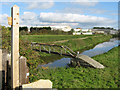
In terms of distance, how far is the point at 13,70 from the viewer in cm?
312

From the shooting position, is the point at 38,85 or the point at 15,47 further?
the point at 15,47

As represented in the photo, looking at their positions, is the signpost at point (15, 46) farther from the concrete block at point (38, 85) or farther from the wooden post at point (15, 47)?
the concrete block at point (38, 85)

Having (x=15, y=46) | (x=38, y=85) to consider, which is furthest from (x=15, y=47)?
(x=38, y=85)

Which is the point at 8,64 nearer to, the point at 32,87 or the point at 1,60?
the point at 1,60

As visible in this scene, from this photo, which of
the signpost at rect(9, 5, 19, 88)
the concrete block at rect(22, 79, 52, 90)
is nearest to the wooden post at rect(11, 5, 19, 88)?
the signpost at rect(9, 5, 19, 88)

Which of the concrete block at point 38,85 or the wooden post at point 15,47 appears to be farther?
the wooden post at point 15,47

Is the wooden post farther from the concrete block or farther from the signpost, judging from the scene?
the concrete block

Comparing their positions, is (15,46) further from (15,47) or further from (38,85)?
(38,85)

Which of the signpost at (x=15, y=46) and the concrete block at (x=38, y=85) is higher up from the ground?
the signpost at (x=15, y=46)

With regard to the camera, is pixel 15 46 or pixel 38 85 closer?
pixel 38 85

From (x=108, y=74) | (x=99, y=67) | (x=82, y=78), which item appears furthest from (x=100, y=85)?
(x=99, y=67)

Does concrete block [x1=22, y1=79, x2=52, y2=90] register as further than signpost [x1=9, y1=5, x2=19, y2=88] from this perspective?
No

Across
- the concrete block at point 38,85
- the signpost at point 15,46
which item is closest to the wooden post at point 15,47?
the signpost at point 15,46

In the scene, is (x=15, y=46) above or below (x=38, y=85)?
above
